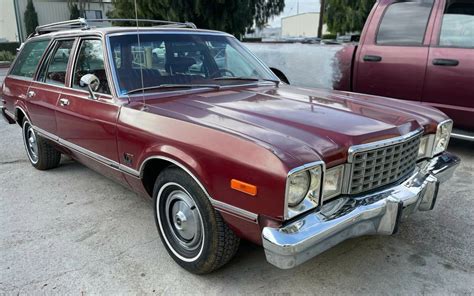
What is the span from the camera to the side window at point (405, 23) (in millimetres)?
5090

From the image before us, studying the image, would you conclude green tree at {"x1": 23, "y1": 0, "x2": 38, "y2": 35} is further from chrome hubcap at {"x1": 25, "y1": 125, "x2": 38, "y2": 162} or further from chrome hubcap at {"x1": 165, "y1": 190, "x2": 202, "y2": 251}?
chrome hubcap at {"x1": 165, "y1": 190, "x2": 202, "y2": 251}

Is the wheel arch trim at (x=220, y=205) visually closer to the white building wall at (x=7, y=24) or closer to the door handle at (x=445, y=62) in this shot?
the door handle at (x=445, y=62)

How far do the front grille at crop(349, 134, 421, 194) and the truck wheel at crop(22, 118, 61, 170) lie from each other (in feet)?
11.4

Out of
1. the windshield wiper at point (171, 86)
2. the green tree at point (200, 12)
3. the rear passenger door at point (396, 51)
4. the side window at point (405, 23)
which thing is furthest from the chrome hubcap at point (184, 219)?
the green tree at point (200, 12)

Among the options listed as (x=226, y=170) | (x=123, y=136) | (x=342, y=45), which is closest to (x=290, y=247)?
(x=226, y=170)

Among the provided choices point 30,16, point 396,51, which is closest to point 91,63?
point 396,51

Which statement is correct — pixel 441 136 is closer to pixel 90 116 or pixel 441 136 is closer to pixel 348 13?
pixel 90 116

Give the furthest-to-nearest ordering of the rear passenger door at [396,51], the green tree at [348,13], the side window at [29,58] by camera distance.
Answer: the green tree at [348,13] → the rear passenger door at [396,51] → the side window at [29,58]

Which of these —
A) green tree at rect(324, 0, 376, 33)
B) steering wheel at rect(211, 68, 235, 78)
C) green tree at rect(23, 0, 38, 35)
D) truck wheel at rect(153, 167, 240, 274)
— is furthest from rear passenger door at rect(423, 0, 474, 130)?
green tree at rect(23, 0, 38, 35)

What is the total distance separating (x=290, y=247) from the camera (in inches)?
80.0

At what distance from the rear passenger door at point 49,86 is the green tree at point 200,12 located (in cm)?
1003

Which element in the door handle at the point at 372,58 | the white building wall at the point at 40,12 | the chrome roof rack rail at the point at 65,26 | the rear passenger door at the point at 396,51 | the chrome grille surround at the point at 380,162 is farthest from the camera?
A: the white building wall at the point at 40,12

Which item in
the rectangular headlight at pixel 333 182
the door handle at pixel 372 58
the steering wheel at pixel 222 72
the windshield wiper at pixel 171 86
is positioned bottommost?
the rectangular headlight at pixel 333 182

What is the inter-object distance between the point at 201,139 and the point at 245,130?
0.27 metres
